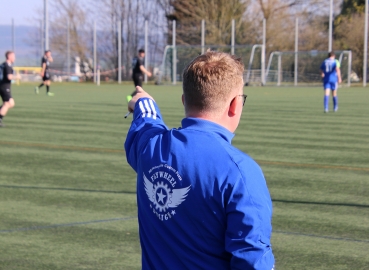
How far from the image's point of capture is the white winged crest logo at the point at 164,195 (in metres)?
2.31

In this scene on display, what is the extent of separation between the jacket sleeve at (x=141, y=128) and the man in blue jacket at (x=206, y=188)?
0.11m

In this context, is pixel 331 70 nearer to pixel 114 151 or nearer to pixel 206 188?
pixel 114 151

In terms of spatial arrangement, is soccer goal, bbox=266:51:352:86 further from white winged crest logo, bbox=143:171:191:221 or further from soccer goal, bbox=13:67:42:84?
white winged crest logo, bbox=143:171:191:221

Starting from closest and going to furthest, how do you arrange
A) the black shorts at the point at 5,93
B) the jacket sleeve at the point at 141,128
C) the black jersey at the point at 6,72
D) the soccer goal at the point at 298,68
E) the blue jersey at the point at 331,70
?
the jacket sleeve at the point at 141,128, the black shorts at the point at 5,93, the black jersey at the point at 6,72, the blue jersey at the point at 331,70, the soccer goal at the point at 298,68

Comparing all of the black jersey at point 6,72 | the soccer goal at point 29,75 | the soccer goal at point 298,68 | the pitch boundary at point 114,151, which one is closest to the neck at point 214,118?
the pitch boundary at point 114,151

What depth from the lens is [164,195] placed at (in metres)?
2.37

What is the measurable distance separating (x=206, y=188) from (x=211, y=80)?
1.26ft

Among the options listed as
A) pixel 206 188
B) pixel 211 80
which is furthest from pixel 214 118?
pixel 206 188

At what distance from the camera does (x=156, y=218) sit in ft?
8.00

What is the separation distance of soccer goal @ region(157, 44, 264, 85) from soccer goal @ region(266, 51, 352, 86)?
101 cm

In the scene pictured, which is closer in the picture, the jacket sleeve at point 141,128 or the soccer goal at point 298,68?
the jacket sleeve at point 141,128

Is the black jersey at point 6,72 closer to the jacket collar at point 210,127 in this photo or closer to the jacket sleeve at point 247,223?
the jacket collar at point 210,127

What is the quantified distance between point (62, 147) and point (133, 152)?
961 centimetres

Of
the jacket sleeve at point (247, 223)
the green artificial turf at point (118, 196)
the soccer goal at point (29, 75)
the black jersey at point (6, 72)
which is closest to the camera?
the jacket sleeve at point (247, 223)
